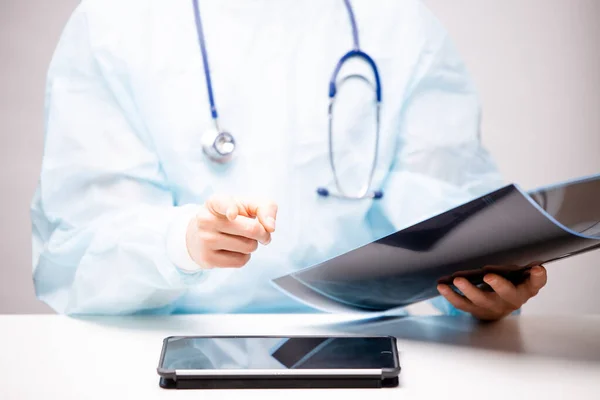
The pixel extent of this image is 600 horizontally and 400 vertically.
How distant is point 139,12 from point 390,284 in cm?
56

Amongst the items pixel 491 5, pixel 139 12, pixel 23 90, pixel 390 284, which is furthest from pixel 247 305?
pixel 491 5

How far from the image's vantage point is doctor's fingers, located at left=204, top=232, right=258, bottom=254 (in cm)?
74

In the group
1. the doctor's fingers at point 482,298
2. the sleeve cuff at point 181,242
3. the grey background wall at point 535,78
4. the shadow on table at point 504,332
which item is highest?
the grey background wall at point 535,78

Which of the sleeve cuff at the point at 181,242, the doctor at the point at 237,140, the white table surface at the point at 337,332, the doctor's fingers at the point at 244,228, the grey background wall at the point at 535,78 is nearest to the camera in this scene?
the white table surface at the point at 337,332

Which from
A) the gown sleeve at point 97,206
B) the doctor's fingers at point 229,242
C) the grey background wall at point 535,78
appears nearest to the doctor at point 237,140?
the gown sleeve at point 97,206

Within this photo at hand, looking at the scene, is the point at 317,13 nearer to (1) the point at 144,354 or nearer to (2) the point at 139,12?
(2) the point at 139,12

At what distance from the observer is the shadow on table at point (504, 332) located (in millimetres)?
733

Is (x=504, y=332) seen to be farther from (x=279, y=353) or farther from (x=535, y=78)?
(x=535, y=78)

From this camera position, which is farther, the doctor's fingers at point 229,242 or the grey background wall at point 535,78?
the grey background wall at point 535,78

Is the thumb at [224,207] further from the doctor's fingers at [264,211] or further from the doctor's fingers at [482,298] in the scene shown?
the doctor's fingers at [482,298]

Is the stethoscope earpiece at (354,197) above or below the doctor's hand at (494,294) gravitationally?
above

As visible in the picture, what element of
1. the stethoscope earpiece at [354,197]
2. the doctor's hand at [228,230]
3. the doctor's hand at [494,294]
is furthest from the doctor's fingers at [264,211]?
the stethoscope earpiece at [354,197]

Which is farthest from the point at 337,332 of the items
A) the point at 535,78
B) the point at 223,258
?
the point at 535,78

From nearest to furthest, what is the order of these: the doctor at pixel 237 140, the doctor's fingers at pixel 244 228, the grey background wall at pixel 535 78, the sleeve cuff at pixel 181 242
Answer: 1. the doctor's fingers at pixel 244 228
2. the sleeve cuff at pixel 181 242
3. the doctor at pixel 237 140
4. the grey background wall at pixel 535 78
